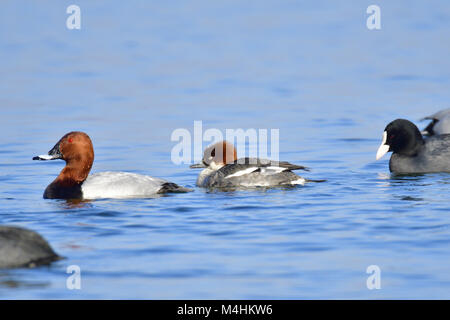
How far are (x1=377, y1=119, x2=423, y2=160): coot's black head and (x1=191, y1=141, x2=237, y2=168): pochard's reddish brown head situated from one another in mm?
2388

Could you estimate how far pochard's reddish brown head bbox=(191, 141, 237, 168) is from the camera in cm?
1430

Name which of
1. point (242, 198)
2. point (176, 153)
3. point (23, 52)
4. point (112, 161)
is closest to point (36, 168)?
point (112, 161)

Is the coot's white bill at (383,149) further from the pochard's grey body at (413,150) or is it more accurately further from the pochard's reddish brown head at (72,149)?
the pochard's reddish brown head at (72,149)

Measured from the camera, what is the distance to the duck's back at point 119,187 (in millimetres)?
13000

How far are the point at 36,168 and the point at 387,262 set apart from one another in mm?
7676

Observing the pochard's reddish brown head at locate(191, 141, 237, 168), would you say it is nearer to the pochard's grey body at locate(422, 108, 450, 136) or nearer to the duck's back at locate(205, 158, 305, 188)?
the duck's back at locate(205, 158, 305, 188)

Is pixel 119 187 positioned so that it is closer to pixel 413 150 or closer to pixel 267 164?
pixel 267 164

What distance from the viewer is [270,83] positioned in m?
22.4

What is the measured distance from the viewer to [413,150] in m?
15.3

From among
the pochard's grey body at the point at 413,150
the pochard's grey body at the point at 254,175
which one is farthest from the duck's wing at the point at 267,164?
the pochard's grey body at the point at 413,150

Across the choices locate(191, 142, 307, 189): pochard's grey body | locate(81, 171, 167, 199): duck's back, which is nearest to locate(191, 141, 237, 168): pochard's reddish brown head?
locate(191, 142, 307, 189): pochard's grey body

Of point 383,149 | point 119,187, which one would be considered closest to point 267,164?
point 119,187

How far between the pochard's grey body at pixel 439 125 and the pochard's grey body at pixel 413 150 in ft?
2.67
